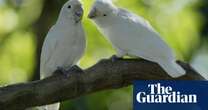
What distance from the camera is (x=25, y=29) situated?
4.43 meters

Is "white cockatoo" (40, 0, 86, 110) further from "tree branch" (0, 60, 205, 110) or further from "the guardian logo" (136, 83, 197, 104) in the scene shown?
"the guardian logo" (136, 83, 197, 104)

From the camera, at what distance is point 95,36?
13.8 ft

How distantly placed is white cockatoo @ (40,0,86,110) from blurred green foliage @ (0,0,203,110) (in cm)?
180

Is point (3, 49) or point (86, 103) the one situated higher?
point (3, 49)

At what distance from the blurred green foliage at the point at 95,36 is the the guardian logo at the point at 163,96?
193 cm

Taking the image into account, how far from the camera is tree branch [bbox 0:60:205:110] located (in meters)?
2.02

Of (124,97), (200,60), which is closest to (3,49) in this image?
(124,97)

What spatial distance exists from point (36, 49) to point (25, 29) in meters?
0.54

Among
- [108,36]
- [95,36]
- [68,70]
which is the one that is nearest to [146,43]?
[108,36]

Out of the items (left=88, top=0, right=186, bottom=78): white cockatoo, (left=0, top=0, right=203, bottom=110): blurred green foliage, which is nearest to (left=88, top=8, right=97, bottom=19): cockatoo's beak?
(left=88, top=0, right=186, bottom=78): white cockatoo

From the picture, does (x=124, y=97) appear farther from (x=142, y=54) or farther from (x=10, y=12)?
(x=142, y=54)

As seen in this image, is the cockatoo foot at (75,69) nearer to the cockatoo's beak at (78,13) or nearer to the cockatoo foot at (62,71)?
the cockatoo foot at (62,71)

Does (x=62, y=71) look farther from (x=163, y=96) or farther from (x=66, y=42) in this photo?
(x=163, y=96)

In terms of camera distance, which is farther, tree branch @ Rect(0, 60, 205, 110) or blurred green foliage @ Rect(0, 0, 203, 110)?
blurred green foliage @ Rect(0, 0, 203, 110)
